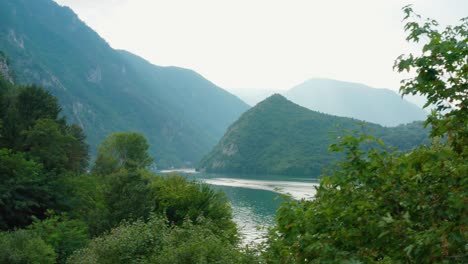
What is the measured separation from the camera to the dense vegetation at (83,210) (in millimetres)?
22375

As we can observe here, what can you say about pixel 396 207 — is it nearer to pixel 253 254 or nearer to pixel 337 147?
pixel 337 147

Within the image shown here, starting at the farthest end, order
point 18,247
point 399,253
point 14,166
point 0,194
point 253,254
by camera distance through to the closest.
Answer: point 14,166 < point 0,194 < point 18,247 < point 253,254 < point 399,253

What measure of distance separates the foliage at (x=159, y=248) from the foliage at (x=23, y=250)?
5.61 ft

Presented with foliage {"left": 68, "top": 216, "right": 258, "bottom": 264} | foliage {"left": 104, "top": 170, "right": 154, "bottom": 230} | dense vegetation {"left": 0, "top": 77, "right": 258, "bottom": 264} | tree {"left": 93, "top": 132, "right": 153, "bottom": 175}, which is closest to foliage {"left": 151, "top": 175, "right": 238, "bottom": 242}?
dense vegetation {"left": 0, "top": 77, "right": 258, "bottom": 264}

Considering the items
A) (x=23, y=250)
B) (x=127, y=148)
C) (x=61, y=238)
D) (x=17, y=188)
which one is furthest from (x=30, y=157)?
(x=127, y=148)

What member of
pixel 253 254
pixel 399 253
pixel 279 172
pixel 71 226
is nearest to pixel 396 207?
pixel 399 253

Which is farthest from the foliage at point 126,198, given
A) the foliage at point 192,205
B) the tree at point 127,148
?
the tree at point 127,148

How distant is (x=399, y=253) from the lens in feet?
20.5

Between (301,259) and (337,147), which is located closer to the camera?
(301,259)

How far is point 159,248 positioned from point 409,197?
18.4 metres

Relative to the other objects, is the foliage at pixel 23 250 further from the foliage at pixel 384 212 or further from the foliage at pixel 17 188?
the foliage at pixel 384 212

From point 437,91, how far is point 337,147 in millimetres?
2046

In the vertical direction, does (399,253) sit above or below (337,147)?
below

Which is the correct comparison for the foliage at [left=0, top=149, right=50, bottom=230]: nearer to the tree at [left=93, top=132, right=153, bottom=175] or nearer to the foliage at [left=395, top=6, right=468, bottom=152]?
the foliage at [left=395, top=6, right=468, bottom=152]
